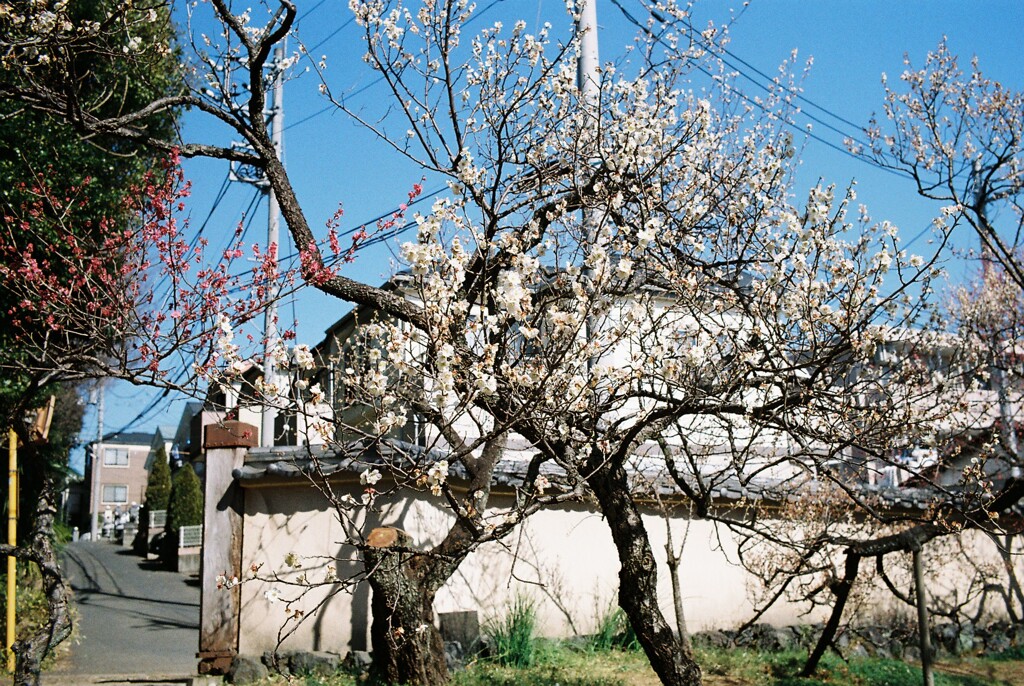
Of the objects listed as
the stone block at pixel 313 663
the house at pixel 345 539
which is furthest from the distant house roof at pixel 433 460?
the stone block at pixel 313 663

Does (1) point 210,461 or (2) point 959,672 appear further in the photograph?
(2) point 959,672

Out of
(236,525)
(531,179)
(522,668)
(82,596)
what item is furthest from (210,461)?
(82,596)

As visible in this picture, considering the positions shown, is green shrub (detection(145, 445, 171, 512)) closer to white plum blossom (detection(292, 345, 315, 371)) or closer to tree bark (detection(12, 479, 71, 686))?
tree bark (detection(12, 479, 71, 686))

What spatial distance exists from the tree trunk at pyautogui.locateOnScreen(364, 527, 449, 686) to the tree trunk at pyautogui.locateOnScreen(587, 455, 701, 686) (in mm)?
1930

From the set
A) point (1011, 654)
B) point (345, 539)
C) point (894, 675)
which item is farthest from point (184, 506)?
point (1011, 654)

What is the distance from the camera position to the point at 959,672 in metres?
9.77

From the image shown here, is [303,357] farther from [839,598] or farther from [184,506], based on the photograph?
[184,506]

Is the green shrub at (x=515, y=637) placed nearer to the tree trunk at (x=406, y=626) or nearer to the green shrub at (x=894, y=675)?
the tree trunk at (x=406, y=626)

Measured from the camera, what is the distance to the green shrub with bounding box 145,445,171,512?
25953 millimetres

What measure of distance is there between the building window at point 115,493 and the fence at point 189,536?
29.3 meters

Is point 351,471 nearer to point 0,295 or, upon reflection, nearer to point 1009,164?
point 0,295

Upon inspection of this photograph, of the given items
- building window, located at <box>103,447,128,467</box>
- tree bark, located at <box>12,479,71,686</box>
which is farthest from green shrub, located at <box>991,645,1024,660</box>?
building window, located at <box>103,447,128,467</box>

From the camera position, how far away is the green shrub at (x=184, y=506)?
22.6 m

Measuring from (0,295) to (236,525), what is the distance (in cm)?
356
